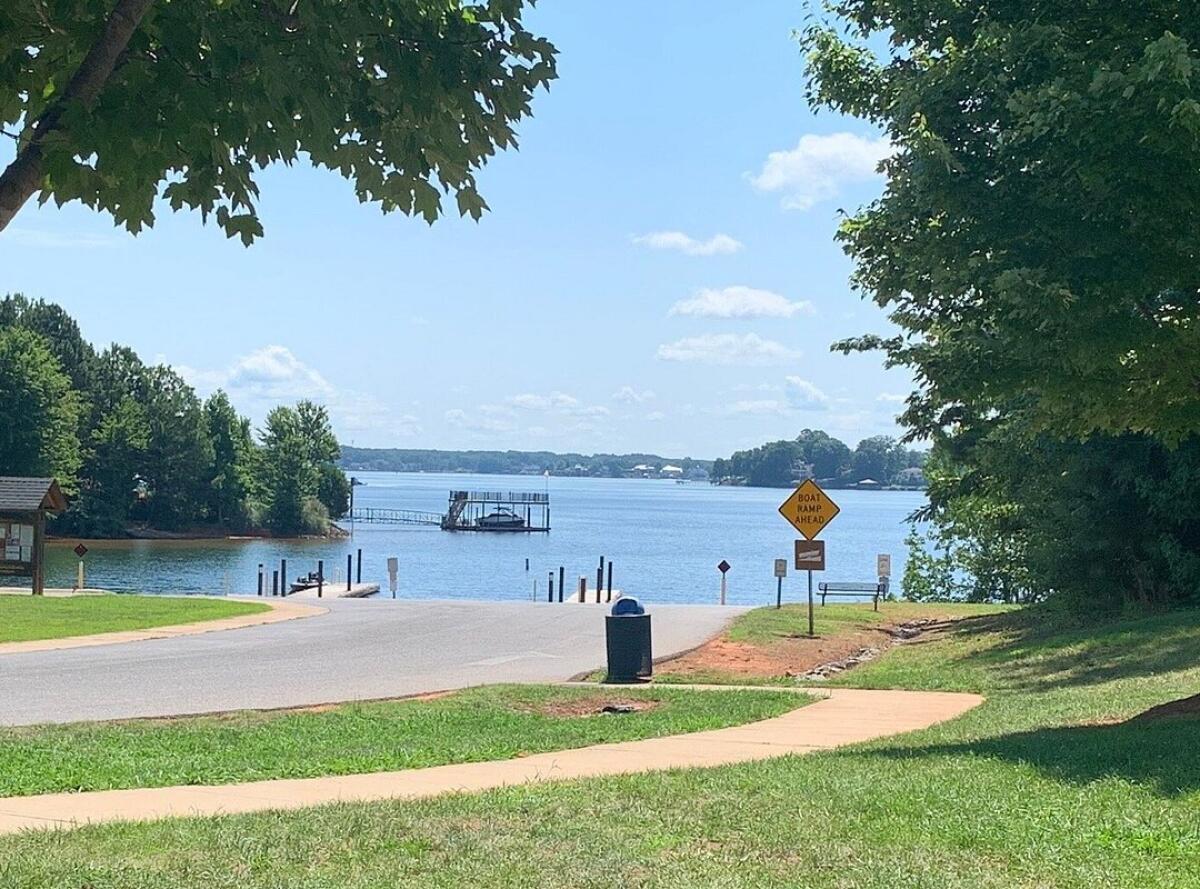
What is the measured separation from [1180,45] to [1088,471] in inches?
822

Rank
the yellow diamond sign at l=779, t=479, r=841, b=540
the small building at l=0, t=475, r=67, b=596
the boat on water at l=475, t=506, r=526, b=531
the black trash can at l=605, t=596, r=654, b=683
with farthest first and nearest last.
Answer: the boat on water at l=475, t=506, r=526, b=531 < the small building at l=0, t=475, r=67, b=596 < the yellow diamond sign at l=779, t=479, r=841, b=540 < the black trash can at l=605, t=596, r=654, b=683

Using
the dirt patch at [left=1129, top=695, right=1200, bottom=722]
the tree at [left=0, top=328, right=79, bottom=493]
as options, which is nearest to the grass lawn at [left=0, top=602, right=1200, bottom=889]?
the dirt patch at [left=1129, top=695, right=1200, bottom=722]

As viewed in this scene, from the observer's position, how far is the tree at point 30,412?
90312mm

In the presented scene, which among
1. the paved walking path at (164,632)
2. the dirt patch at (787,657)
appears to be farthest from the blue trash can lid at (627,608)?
the paved walking path at (164,632)

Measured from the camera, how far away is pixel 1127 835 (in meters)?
6.84

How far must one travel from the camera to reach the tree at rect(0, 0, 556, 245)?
4.66 m

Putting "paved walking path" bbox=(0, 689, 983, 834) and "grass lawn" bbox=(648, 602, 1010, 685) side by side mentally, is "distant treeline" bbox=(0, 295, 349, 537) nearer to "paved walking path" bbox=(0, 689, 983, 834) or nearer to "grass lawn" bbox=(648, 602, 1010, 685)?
"grass lawn" bbox=(648, 602, 1010, 685)

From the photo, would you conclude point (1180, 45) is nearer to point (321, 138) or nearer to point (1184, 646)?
point (321, 138)

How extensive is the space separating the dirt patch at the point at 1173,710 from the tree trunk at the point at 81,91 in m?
9.92

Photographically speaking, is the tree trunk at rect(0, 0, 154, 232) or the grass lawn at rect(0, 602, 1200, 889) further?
the grass lawn at rect(0, 602, 1200, 889)

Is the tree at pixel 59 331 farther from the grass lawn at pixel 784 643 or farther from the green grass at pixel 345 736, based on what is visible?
the green grass at pixel 345 736

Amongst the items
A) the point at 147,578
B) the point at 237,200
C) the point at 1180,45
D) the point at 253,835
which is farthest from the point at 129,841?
the point at 147,578

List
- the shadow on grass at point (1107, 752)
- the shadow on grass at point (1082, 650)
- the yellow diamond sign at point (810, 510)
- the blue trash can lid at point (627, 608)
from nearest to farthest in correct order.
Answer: the shadow on grass at point (1107, 752) < the shadow on grass at point (1082, 650) < the blue trash can lid at point (627, 608) < the yellow diamond sign at point (810, 510)

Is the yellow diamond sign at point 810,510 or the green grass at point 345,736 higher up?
the yellow diamond sign at point 810,510
